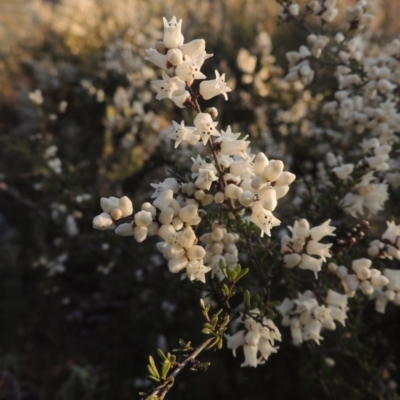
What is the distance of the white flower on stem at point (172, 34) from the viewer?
120cm

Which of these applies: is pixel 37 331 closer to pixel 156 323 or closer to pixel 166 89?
pixel 156 323

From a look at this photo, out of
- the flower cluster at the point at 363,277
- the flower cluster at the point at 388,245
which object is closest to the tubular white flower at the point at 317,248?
the flower cluster at the point at 363,277

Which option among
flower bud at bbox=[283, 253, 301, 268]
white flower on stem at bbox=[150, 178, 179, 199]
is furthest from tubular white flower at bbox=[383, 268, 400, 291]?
white flower on stem at bbox=[150, 178, 179, 199]

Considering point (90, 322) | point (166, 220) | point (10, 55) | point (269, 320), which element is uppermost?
point (10, 55)

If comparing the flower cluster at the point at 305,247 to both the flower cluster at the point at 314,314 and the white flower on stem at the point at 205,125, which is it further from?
the white flower on stem at the point at 205,125

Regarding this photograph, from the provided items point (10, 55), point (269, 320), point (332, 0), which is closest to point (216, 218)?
point (269, 320)

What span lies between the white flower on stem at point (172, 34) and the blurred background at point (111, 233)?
32.7 inches

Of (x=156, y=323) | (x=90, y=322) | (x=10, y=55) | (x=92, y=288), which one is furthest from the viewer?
(x=10, y=55)

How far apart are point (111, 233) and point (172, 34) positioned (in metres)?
1.47

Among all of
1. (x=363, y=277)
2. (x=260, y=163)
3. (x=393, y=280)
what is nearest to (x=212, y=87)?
(x=260, y=163)

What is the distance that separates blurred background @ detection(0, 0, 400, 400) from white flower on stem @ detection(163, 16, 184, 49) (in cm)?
83

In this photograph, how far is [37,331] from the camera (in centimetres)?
352

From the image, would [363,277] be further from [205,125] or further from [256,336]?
[205,125]

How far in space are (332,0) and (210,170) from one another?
119 centimetres
